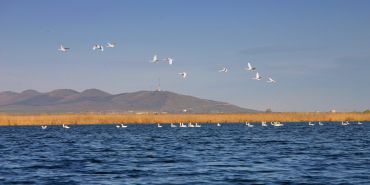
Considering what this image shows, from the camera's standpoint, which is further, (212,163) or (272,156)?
(272,156)

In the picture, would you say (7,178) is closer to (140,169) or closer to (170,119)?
(140,169)

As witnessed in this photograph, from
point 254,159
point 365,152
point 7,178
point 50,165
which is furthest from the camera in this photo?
point 365,152

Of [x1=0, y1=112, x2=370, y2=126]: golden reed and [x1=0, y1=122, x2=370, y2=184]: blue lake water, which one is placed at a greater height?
[x1=0, y1=112, x2=370, y2=126]: golden reed

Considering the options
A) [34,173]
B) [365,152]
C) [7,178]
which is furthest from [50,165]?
[365,152]

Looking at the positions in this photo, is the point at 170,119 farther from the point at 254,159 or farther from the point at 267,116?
the point at 254,159

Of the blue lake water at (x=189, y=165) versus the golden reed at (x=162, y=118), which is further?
the golden reed at (x=162, y=118)

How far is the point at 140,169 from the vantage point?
3025cm

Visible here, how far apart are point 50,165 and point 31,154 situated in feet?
25.6

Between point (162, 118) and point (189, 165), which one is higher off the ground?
point (162, 118)

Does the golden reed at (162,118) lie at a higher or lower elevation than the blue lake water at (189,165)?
higher

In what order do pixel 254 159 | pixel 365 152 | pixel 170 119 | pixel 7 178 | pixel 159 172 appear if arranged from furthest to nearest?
pixel 170 119 → pixel 365 152 → pixel 254 159 → pixel 159 172 → pixel 7 178

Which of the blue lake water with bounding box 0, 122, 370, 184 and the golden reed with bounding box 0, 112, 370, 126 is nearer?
the blue lake water with bounding box 0, 122, 370, 184

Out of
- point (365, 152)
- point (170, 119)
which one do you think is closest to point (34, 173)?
point (365, 152)

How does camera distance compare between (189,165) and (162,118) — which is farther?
(162,118)
